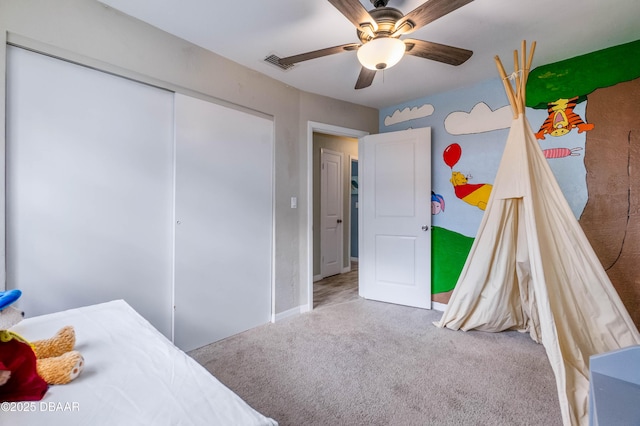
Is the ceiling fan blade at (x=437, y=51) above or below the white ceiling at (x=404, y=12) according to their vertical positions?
below

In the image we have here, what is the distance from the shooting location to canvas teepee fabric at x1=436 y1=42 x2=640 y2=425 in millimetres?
1621

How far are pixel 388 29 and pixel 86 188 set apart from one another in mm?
2007

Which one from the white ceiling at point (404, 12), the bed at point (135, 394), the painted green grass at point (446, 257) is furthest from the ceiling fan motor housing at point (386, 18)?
the painted green grass at point (446, 257)

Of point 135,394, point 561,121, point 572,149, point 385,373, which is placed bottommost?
point 385,373

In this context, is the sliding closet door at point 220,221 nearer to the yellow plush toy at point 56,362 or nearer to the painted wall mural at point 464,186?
the yellow plush toy at point 56,362

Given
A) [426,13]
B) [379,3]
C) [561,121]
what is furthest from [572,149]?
[379,3]

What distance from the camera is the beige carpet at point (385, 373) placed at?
161 centimetres

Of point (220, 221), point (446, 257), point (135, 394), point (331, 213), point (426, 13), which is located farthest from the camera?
point (331, 213)

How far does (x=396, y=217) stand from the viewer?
341 cm

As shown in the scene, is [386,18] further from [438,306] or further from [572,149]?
[438,306]

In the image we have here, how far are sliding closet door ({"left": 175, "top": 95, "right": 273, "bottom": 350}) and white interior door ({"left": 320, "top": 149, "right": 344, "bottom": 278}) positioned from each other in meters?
1.87

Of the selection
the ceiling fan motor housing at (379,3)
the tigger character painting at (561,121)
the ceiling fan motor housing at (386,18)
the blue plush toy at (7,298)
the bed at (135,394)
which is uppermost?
the ceiling fan motor housing at (379,3)

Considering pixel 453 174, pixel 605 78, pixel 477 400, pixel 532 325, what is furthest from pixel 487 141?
pixel 477 400

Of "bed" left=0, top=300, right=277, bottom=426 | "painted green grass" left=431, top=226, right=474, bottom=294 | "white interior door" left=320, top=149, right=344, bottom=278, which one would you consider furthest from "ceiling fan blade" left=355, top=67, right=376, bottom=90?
"white interior door" left=320, top=149, right=344, bottom=278
